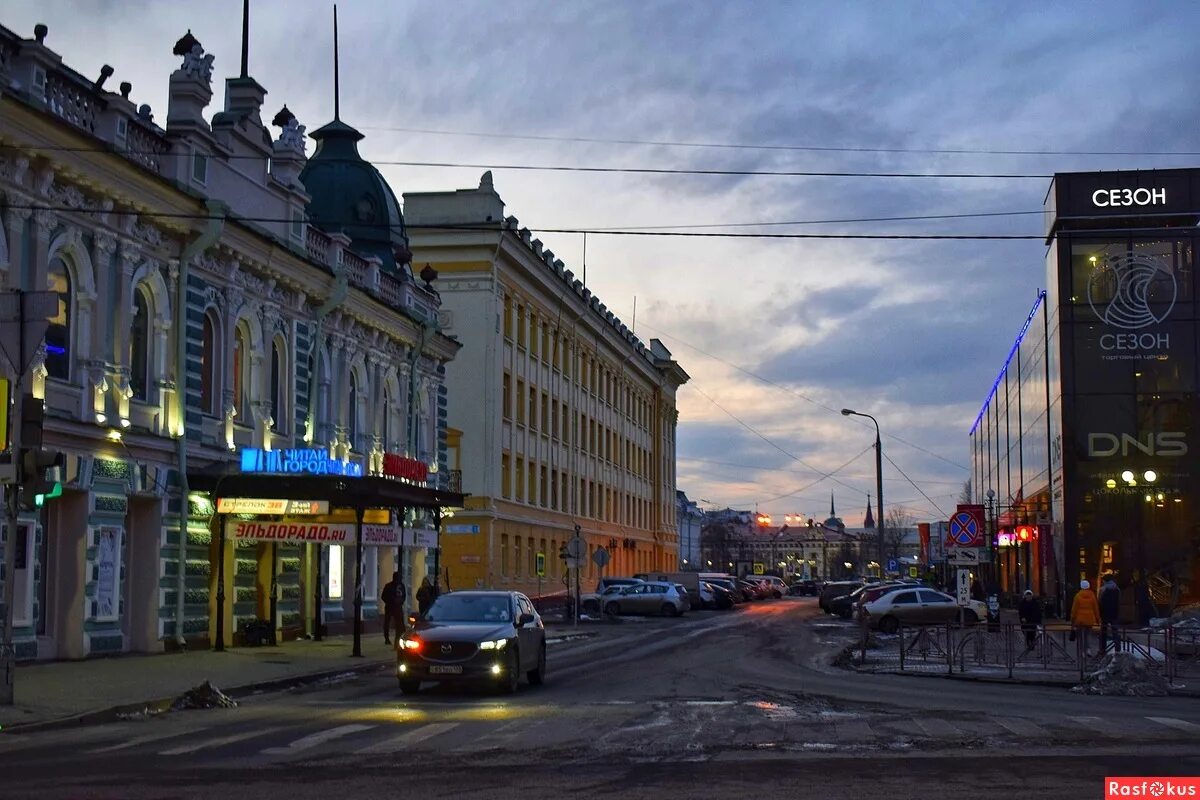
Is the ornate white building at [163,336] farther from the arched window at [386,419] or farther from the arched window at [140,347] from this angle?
the arched window at [386,419]

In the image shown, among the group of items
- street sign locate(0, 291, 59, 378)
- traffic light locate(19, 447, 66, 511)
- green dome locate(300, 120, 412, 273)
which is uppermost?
green dome locate(300, 120, 412, 273)

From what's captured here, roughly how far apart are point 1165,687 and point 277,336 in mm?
20998

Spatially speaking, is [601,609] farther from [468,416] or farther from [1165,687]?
[1165,687]

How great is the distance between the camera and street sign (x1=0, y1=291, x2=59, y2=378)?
18141mm

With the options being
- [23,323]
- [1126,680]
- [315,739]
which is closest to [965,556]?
[1126,680]

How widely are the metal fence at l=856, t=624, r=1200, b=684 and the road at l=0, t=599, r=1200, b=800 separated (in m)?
2.33

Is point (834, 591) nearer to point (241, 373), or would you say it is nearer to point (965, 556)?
point (965, 556)

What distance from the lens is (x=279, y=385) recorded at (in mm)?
34938

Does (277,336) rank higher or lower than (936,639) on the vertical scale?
higher

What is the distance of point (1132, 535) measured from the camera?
5088cm

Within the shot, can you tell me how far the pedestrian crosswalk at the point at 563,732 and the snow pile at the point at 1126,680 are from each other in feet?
14.1

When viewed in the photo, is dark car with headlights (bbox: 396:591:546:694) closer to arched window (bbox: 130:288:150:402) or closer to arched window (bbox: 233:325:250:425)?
arched window (bbox: 130:288:150:402)

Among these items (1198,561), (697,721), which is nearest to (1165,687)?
(697,721)

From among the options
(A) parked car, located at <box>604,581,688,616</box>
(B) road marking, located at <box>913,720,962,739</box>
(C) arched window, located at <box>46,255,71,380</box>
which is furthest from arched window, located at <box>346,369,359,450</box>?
(B) road marking, located at <box>913,720,962,739</box>
